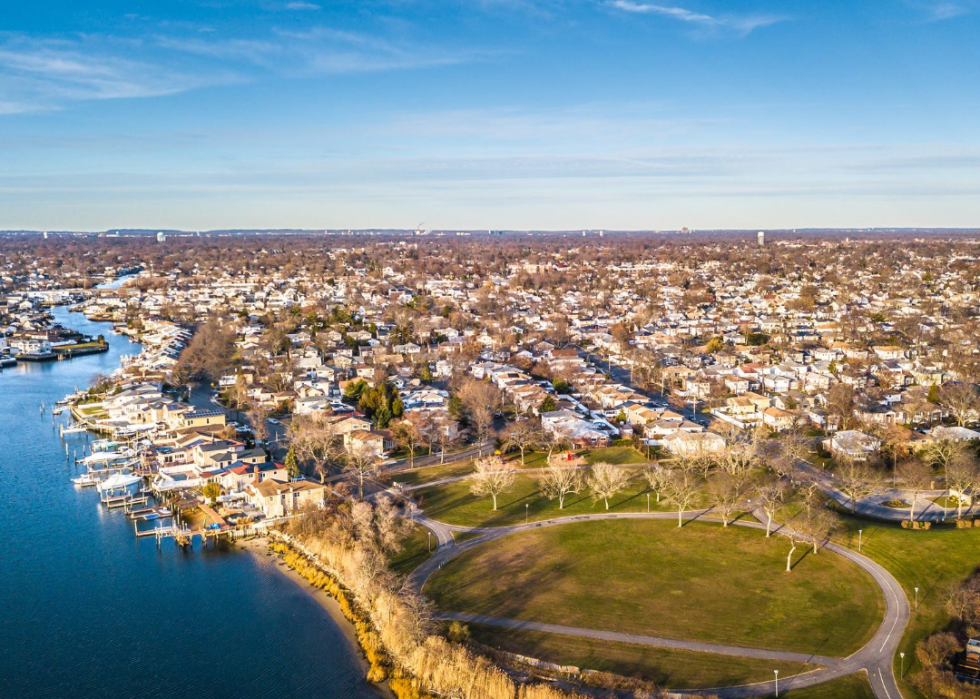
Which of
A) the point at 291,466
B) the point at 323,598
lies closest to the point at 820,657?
the point at 323,598

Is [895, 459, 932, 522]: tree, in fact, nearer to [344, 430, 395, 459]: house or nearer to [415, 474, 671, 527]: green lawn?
[415, 474, 671, 527]: green lawn

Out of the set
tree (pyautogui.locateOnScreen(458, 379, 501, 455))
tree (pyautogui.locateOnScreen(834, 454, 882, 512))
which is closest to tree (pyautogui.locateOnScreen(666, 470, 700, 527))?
tree (pyautogui.locateOnScreen(834, 454, 882, 512))

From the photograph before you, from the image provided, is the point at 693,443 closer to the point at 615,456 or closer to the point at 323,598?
the point at 615,456

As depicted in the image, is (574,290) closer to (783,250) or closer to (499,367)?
(499,367)

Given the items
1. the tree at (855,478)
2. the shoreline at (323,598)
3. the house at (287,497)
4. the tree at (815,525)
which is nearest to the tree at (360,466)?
the house at (287,497)

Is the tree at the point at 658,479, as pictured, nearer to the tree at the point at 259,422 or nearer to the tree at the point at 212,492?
the tree at the point at 212,492

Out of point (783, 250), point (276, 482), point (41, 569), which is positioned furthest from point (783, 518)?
point (783, 250)
